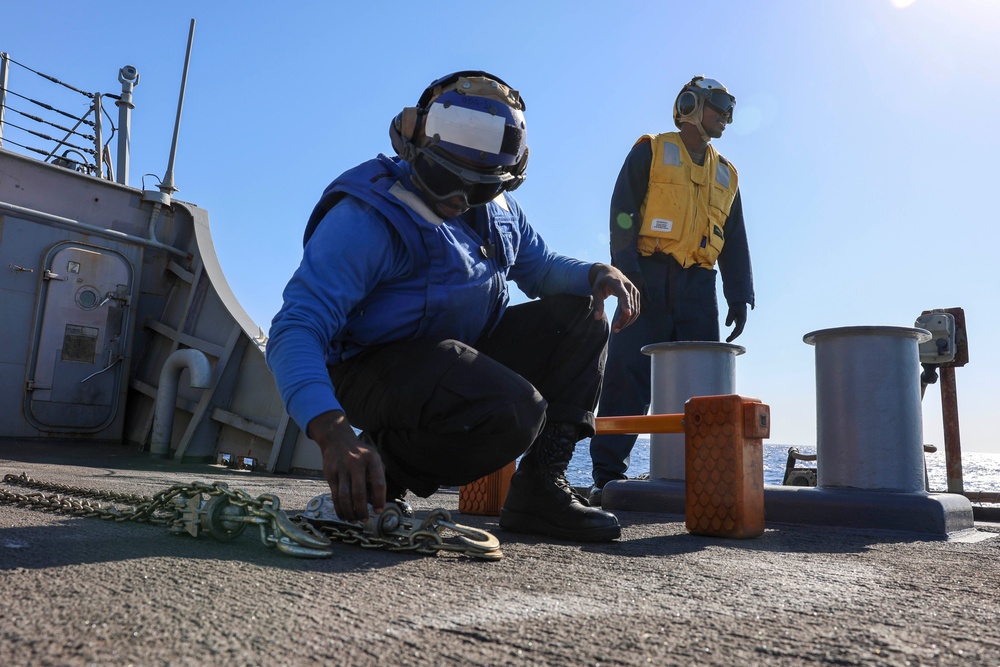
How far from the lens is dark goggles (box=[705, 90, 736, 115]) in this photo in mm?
4062

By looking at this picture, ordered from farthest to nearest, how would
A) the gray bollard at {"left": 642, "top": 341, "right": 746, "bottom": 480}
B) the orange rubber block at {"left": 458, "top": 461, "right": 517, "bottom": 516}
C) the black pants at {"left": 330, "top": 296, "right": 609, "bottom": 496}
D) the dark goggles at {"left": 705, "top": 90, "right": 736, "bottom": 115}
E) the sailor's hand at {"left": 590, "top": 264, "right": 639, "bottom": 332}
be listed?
1. the dark goggles at {"left": 705, "top": 90, "right": 736, "bottom": 115}
2. the gray bollard at {"left": 642, "top": 341, "right": 746, "bottom": 480}
3. the orange rubber block at {"left": 458, "top": 461, "right": 517, "bottom": 516}
4. the sailor's hand at {"left": 590, "top": 264, "right": 639, "bottom": 332}
5. the black pants at {"left": 330, "top": 296, "right": 609, "bottom": 496}

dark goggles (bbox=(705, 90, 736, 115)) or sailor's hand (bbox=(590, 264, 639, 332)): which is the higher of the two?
dark goggles (bbox=(705, 90, 736, 115))

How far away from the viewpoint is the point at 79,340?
740 cm

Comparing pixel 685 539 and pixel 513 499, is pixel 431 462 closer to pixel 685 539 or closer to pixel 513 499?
pixel 513 499

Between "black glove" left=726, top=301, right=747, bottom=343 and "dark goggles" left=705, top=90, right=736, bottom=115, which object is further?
"black glove" left=726, top=301, right=747, bottom=343

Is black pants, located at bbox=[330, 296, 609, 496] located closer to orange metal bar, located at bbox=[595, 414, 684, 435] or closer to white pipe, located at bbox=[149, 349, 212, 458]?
orange metal bar, located at bbox=[595, 414, 684, 435]

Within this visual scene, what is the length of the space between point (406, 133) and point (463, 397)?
2.32ft

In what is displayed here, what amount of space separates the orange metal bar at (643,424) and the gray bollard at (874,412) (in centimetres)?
69

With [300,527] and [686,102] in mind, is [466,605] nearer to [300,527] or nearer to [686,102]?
[300,527]

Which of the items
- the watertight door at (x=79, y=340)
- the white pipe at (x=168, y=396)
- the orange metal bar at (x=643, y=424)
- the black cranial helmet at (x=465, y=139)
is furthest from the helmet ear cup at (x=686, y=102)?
the watertight door at (x=79, y=340)

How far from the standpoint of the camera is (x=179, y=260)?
817 cm

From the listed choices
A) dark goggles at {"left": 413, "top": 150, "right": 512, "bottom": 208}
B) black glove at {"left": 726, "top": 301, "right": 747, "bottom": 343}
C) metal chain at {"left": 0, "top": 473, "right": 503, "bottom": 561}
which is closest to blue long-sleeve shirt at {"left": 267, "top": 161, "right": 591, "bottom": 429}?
dark goggles at {"left": 413, "top": 150, "right": 512, "bottom": 208}

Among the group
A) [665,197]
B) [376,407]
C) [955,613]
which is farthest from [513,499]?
[665,197]

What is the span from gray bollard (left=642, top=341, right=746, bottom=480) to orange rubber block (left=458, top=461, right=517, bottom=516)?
79 centimetres
